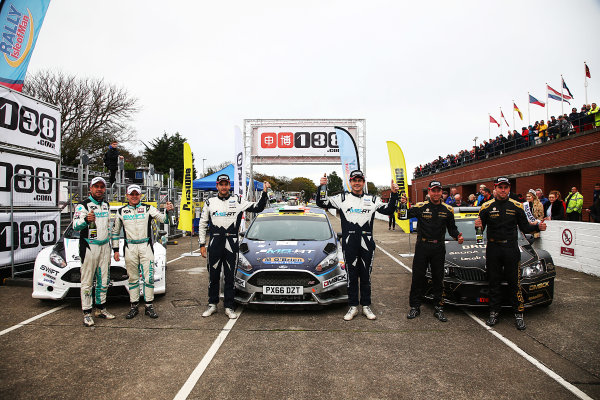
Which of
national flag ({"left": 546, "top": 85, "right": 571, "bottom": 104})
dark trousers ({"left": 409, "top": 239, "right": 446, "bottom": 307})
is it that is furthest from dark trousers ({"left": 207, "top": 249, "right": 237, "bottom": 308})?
national flag ({"left": 546, "top": 85, "right": 571, "bottom": 104})

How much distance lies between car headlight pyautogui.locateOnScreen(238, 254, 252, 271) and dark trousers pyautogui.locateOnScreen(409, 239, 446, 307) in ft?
7.45

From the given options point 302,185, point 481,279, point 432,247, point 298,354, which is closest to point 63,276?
point 298,354

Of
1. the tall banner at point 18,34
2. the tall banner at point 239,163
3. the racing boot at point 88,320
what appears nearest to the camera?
→ the racing boot at point 88,320

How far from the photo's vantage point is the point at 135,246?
4816mm

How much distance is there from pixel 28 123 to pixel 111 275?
4757mm

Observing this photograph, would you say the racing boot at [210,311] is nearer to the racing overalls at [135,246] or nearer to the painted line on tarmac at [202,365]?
the painted line on tarmac at [202,365]

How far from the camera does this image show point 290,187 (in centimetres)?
10819

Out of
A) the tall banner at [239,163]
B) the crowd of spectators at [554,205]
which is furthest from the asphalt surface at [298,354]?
the tall banner at [239,163]

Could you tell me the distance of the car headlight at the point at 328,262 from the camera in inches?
190

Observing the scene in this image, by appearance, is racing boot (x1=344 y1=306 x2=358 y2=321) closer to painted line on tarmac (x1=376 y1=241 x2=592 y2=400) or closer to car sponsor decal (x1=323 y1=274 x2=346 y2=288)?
car sponsor decal (x1=323 y1=274 x2=346 y2=288)

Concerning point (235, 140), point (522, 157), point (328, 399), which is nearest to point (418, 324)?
point (328, 399)

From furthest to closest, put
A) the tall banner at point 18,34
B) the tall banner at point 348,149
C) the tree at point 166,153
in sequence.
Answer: the tree at point 166,153 → the tall banner at point 348,149 → the tall banner at point 18,34

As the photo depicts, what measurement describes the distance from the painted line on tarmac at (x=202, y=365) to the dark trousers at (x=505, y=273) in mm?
3331

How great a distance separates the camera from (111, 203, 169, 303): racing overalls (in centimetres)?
481
